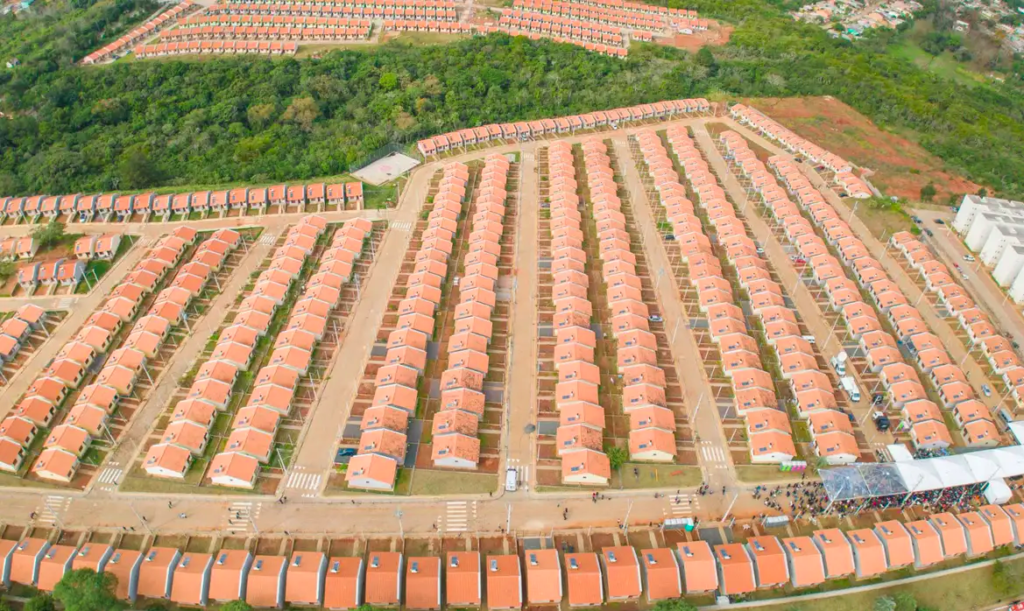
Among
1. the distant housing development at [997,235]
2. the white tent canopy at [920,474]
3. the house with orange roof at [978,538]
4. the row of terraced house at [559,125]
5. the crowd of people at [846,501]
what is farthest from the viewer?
the row of terraced house at [559,125]

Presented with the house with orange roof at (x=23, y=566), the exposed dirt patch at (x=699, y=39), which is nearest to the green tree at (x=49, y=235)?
the house with orange roof at (x=23, y=566)

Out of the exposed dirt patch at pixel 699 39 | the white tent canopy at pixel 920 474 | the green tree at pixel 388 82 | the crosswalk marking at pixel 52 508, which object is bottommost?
the crosswalk marking at pixel 52 508

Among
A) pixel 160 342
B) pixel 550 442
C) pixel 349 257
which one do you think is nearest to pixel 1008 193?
pixel 550 442

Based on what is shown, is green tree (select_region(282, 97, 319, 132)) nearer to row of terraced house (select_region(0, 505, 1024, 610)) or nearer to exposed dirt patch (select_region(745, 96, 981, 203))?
row of terraced house (select_region(0, 505, 1024, 610))

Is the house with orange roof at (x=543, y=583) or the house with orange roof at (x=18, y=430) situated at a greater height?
the house with orange roof at (x=543, y=583)

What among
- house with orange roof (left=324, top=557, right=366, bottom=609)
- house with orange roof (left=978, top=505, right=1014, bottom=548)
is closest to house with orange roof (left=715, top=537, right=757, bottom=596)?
house with orange roof (left=978, top=505, right=1014, bottom=548)

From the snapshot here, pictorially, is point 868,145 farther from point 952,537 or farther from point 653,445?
point 653,445

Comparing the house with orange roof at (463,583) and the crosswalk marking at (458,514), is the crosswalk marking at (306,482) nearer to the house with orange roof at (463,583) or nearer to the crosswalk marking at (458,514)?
the crosswalk marking at (458,514)
